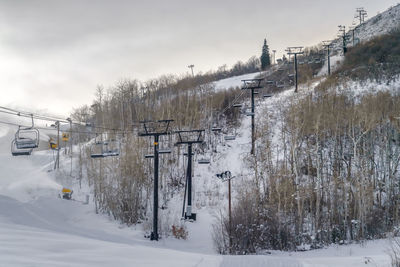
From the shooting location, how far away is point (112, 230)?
24.1m

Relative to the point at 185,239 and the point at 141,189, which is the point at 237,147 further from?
the point at 185,239

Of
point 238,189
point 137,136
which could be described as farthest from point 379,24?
point 137,136

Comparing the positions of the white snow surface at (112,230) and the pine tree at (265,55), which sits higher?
the pine tree at (265,55)

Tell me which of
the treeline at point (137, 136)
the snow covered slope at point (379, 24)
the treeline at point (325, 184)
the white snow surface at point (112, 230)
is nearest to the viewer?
the white snow surface at point (112, 230)

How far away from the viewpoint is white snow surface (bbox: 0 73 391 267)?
9180 millimetres

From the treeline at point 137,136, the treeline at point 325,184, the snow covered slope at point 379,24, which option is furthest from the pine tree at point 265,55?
the treeline at point 325,184

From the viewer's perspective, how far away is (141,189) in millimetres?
28141

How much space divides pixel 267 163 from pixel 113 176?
13866mm

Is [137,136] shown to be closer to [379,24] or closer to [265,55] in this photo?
[265,55]

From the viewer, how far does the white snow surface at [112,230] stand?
918 centimetres

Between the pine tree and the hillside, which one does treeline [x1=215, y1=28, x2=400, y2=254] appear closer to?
the hillside

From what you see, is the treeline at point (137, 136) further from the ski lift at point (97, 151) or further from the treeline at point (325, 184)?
the treeline at point (325, 184)

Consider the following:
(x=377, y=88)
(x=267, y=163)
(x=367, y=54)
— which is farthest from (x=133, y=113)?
(x=367, y=54)

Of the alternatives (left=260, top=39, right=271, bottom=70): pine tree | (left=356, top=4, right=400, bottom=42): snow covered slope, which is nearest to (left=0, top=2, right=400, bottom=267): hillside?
(left=356, top=4, right=400, bottom=42): snow covered slope
